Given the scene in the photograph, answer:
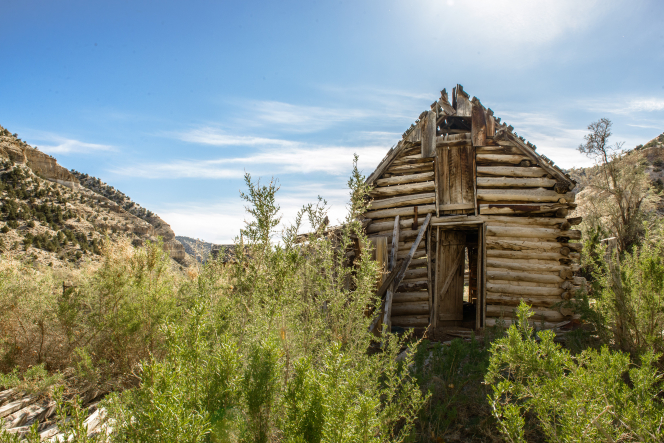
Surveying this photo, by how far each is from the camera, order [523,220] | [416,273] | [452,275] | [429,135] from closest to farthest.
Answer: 1. [523,220]
2. [416,273]
3. [429,135]
4. [452,275]

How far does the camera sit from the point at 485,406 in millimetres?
3742

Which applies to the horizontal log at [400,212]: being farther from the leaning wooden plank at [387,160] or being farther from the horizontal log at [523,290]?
the horizontal log at [523,290]

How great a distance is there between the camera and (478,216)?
7520 mm

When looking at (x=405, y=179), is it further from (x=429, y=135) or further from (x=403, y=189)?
(x=429, y=135)

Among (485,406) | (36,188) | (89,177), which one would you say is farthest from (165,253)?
(89,177)

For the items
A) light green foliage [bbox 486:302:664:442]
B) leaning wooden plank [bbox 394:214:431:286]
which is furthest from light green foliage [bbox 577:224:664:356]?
leaning wooden plank [bbox 394:214:431:286]

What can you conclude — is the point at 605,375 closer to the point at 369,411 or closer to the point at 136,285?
the point at 369,411

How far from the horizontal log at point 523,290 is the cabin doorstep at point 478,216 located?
2cm

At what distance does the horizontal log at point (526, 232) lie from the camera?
7188 millimetres

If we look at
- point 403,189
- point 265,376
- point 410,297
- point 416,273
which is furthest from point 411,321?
point 265,376

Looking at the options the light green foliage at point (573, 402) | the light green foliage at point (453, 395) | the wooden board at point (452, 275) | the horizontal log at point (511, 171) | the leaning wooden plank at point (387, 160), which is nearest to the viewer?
the light green foliage at point (573, 402)

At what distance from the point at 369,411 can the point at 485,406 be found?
8.77ft

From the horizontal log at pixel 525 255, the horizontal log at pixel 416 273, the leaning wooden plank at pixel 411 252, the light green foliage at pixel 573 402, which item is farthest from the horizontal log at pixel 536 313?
the light green foliage at pixel 573 402

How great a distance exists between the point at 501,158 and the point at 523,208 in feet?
3.97
